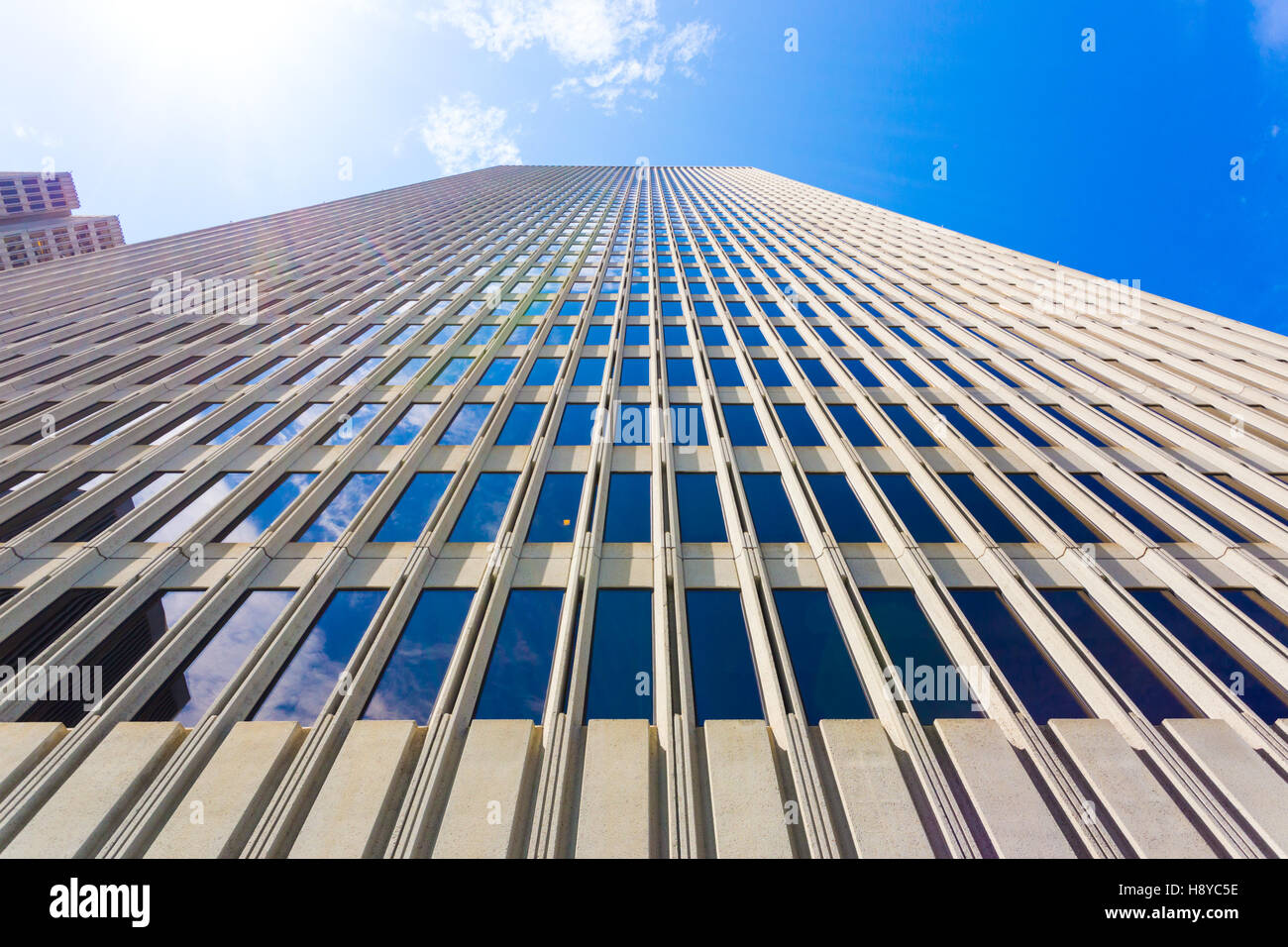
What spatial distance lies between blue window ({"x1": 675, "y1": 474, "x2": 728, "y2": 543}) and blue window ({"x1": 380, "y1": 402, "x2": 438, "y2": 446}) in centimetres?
804

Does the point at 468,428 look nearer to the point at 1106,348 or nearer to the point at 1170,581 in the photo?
the point at 1170,581

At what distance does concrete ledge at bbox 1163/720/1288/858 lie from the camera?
6.09 m

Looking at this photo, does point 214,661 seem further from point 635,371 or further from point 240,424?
point 635,371

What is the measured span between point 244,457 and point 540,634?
1053 centimetres

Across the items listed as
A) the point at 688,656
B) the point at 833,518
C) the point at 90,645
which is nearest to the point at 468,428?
the point at 90,645

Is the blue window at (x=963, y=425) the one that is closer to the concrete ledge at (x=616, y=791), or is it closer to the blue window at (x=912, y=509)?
the blue window at (x=912, y=509)

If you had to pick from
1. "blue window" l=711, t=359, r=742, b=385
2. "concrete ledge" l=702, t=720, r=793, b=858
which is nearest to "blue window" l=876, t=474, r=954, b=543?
"blue window" l=711, t=359, r=742, b=385

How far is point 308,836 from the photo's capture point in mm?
5688

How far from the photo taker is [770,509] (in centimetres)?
1168

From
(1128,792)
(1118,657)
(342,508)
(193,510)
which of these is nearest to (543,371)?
(342,508)

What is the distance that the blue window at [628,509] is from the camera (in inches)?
423

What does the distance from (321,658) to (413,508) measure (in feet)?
13.1

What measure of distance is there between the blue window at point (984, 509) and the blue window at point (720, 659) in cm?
674

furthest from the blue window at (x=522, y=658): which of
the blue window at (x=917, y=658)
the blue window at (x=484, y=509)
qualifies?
the blue window at (x=917, y=658)
